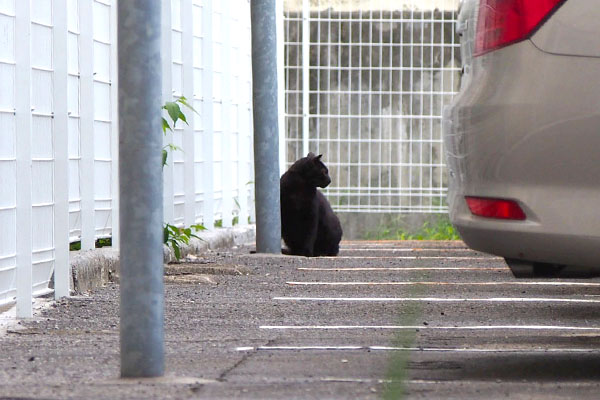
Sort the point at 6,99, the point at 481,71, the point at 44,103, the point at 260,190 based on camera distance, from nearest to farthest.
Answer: the point at 481,71 → the point at 6,99 → the point at 44,103 → the point at 260,190

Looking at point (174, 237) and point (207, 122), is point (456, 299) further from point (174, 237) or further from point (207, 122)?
point (207, 122)

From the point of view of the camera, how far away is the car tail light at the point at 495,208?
439cm

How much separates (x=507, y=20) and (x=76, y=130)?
3.61 metres

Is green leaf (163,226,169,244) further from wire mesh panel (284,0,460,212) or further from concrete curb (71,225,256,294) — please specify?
wire mesh panel (284,0,460,212)

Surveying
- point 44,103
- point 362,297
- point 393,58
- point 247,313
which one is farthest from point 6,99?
point 393,58

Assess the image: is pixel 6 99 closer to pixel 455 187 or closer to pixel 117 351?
pixel 117 351

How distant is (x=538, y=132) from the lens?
428 cm

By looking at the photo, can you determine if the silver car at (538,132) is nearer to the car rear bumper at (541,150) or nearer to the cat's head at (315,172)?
the car rear bumper at (541,150)

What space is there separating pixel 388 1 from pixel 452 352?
983 centimetres

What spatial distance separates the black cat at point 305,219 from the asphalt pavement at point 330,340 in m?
2.80

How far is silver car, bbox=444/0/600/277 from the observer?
13.9 feet

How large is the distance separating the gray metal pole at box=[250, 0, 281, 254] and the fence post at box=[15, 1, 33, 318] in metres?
4.40

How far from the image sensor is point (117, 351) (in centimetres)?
488

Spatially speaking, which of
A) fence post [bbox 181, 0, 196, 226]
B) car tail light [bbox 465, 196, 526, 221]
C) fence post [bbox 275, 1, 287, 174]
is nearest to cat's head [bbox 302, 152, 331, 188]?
fence post [bbox 181, 0, 196, 226]
